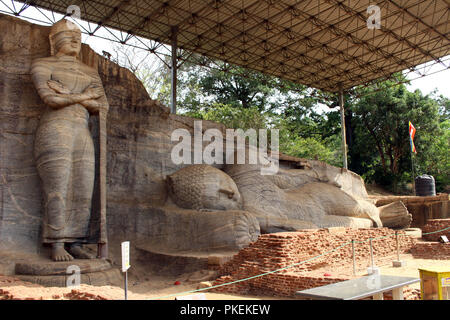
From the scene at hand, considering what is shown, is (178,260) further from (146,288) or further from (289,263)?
(289,263)

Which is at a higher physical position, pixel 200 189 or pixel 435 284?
pixel 200 189

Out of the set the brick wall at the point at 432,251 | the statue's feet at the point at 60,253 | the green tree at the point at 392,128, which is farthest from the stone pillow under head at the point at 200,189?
the green tree at the point at 392,128

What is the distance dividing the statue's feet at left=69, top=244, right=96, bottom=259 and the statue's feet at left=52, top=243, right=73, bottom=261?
0.26m

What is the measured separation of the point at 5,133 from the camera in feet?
22.0

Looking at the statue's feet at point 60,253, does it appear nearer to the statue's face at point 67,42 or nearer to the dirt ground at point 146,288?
the dirt ground at point 146,288

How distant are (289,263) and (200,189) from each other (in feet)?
8.84

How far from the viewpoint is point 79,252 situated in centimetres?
629

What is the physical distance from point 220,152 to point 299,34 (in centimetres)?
787

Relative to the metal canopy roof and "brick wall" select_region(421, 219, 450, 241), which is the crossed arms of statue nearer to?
the metal canopy roof

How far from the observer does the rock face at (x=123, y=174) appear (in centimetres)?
655

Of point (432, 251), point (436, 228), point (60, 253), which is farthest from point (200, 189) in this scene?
point (436, 228)

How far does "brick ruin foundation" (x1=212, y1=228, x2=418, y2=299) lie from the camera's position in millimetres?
5303

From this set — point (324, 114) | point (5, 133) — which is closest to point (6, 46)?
point (5, 133)
